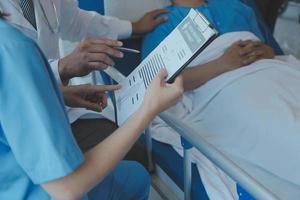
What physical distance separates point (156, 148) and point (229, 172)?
27.4 inches

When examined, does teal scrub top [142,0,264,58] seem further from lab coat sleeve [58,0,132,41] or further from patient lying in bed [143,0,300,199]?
lab coat sleeve [58,0,132,41]

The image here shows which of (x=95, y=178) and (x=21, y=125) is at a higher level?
(x=21, y=125)

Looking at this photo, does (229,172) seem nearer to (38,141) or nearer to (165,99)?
(165,99)

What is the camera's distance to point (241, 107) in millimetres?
1438

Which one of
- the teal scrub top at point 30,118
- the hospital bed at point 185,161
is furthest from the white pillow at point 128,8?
the teal scrub top at point 30,118

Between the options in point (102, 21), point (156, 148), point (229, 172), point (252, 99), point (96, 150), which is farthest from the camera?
point (102, 21)

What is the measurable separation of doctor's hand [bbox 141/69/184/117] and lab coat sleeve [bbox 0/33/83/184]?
0.19 meters

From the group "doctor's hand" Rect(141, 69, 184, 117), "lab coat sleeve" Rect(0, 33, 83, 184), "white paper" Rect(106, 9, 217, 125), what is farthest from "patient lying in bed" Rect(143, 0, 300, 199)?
"lab coat sleeve" Rect(0, 33, 83, 184)

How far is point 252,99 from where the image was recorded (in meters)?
1.45

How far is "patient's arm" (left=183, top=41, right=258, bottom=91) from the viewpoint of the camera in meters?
1.65

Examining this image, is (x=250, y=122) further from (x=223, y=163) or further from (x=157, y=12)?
A: (x=157, y=12)

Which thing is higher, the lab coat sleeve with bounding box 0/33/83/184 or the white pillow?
the lab coat sleeve with bounding box 0/33/83/184

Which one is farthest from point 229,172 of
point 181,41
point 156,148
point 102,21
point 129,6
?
point 129,6

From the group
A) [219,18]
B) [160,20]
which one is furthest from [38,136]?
[219,18]
